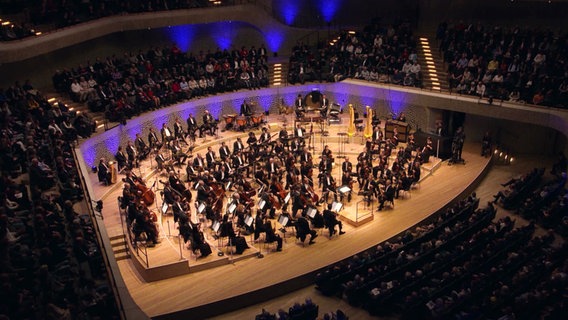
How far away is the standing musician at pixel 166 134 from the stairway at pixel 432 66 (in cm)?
1128

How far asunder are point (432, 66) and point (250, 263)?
14935 millimetres

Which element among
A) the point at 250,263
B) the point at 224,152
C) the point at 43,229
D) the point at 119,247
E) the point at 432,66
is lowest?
the point at 250,263

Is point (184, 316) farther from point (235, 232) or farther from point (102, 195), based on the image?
point (102, 195)

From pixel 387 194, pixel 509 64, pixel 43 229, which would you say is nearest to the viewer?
pixel 43 229

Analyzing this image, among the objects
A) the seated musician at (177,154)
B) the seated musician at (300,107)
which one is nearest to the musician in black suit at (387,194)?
the seated musician at (300,107)

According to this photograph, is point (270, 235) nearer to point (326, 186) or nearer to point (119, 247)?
point (326, 186)

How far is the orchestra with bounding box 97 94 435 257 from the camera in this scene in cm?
1797

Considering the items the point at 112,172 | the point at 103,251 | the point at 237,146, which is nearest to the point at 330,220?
the point at 237,146

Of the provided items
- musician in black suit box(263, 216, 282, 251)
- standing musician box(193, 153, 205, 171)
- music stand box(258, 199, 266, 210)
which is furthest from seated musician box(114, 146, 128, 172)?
musician in black suit box(263, 216, 282, 251)

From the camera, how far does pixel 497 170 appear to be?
2431cm

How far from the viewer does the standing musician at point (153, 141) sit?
946 inches

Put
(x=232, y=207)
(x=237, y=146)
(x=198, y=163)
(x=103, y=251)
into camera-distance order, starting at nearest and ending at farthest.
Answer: (x=103, y=251) < (x=232, y=207) < (x=198, y=163) < (x=237, y=146)

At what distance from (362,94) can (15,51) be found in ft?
49.4

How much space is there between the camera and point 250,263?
17453mm
